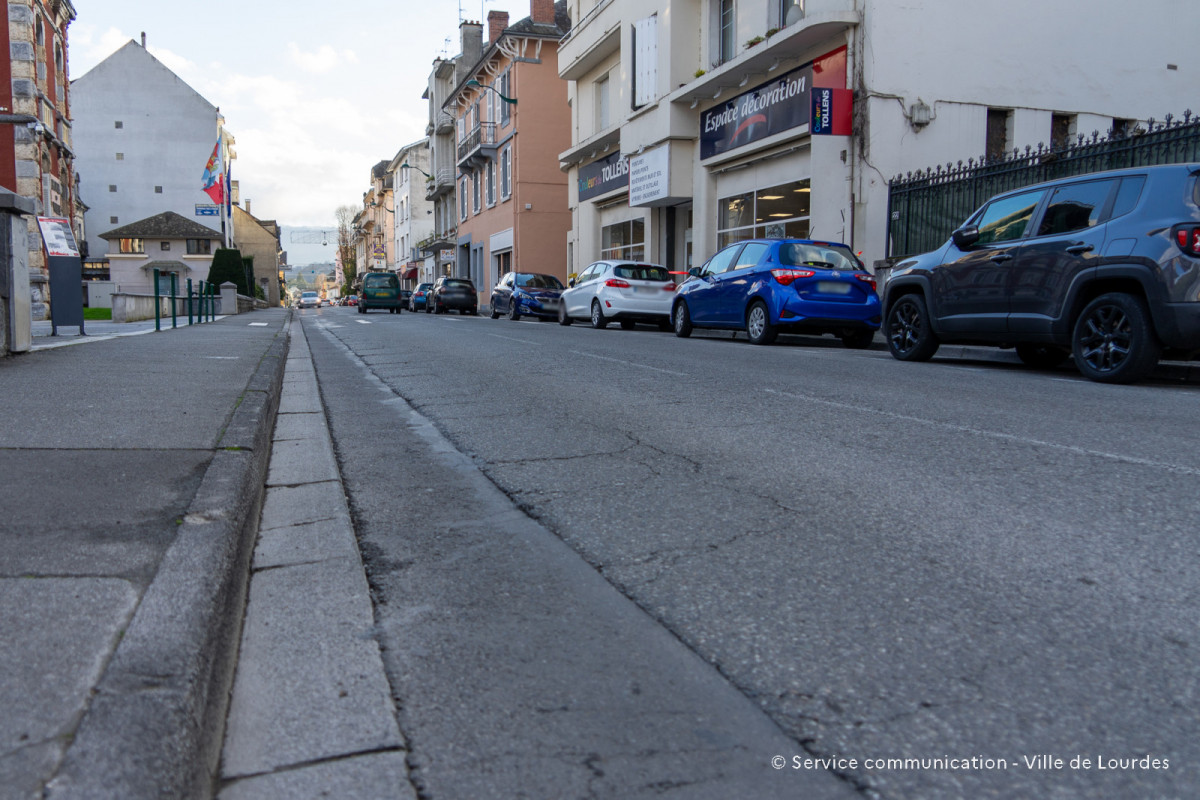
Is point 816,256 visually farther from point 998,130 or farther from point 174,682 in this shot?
point 174,682

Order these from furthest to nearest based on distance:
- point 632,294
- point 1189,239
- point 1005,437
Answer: point 632,294, point 1189,239, point 1005,437

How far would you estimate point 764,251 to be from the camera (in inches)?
549

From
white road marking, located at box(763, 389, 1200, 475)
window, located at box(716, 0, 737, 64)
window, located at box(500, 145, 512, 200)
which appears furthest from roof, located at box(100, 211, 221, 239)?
white road marking, located at box(763, 389, 1200, 475)

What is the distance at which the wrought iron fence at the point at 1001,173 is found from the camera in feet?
41.1

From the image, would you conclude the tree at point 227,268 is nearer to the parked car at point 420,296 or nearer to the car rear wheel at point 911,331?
the parked car at point 420,296

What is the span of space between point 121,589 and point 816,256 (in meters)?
12.2

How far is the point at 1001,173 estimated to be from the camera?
15109 millimetres

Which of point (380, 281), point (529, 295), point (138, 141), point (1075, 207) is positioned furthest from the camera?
point (138, 141)

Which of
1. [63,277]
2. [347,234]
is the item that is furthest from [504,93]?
[347,234]

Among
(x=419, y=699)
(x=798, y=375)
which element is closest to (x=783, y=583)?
(x=419, y=699)

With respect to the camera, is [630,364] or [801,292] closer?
[630,364]

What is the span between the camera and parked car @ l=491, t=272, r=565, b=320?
26.7 m

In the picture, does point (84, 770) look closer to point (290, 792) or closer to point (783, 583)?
point (290, 792)

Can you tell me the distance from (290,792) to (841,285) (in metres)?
12.4
